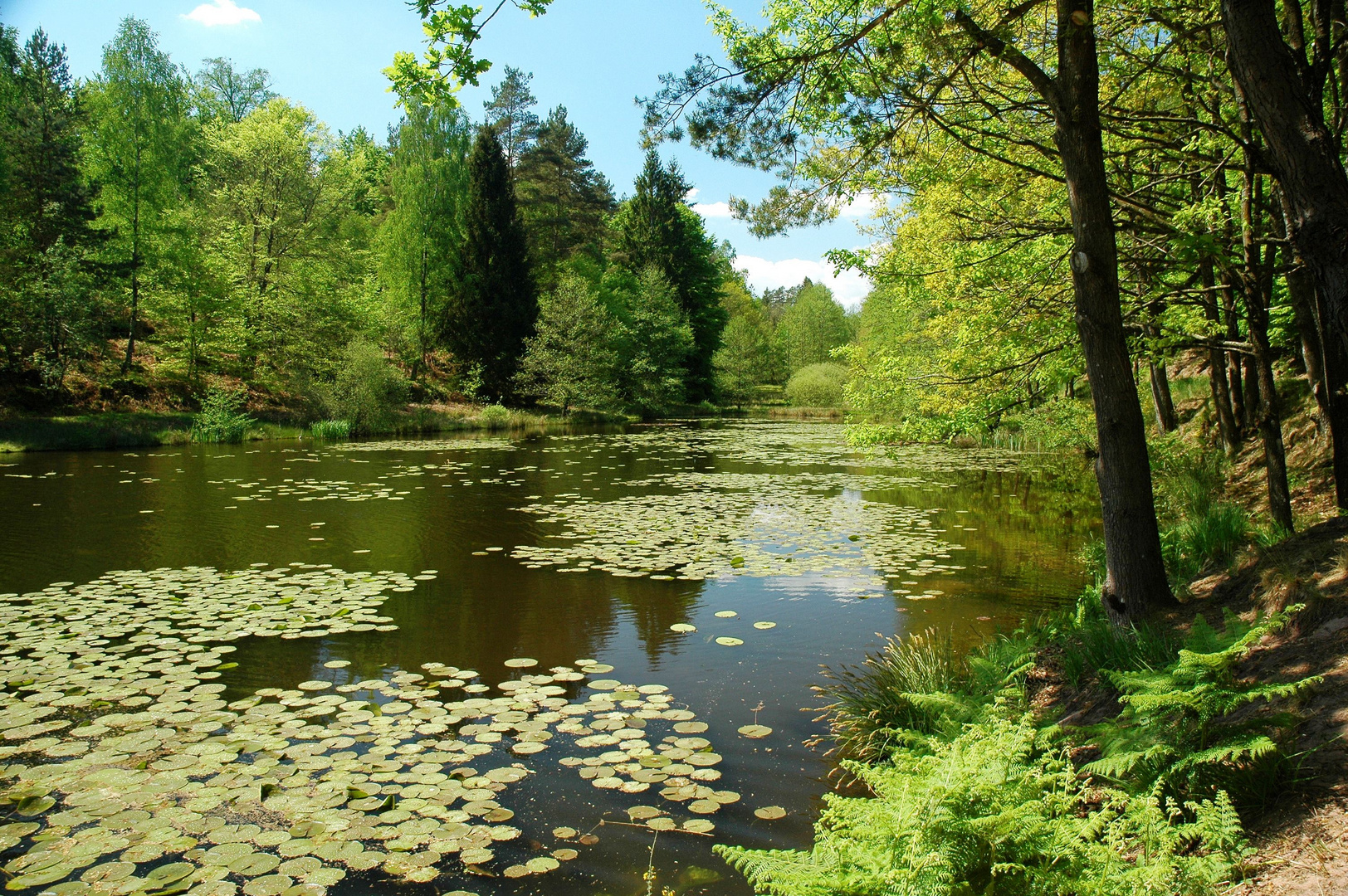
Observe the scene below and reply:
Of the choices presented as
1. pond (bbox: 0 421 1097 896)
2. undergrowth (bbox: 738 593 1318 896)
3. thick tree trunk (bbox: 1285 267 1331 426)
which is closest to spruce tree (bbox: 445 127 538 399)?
pond (bbox: 0 421 1097 896)

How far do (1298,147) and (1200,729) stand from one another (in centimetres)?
290

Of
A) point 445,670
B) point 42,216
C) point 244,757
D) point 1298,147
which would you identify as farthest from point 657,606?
point 42,216

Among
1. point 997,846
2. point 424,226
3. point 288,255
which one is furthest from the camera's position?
point 424,226

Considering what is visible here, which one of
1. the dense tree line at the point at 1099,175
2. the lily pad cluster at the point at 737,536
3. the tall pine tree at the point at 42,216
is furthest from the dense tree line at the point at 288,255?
the dense tree line at the point at 1099,175

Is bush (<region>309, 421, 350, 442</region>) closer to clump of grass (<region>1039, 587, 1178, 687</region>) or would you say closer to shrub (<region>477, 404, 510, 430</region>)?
shrub (<region>477, 404, 510, 430</region>)

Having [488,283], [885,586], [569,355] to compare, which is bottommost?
[885,586]

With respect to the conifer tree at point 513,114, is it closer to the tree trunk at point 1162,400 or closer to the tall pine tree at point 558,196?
the tall pine tree at point 558,196

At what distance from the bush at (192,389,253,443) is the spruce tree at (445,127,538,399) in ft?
41.2

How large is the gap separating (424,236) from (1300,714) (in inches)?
1503

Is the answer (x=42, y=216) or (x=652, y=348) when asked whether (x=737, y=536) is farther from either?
(x=652, y=348)

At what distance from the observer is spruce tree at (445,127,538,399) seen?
36.1 m

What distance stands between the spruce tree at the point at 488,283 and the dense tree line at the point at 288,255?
9cm

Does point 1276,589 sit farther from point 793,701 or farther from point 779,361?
point 779,361

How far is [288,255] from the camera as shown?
97.3 ft
